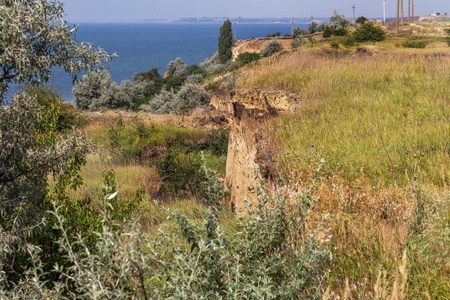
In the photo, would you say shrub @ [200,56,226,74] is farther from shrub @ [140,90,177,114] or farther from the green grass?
the green grass

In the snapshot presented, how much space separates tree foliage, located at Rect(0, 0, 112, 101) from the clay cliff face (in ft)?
13.6

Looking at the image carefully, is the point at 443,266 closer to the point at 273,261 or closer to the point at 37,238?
the point at 273,261

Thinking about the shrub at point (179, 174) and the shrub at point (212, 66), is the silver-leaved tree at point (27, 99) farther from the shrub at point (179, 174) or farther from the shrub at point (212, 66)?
the shrub at point (212, 66)

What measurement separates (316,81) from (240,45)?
52.8m

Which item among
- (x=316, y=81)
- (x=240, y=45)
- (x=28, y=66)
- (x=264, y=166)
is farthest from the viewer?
(x=240, y=45)

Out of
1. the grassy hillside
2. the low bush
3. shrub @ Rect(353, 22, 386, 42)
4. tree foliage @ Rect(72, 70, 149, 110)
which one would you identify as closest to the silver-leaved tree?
the low bush

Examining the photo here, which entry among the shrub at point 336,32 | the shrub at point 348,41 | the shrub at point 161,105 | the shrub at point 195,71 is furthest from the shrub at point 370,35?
the shrub at point 195,71

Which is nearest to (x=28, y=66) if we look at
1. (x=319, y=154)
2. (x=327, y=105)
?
(x=319, y=154)

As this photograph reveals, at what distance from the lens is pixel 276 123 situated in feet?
25.4

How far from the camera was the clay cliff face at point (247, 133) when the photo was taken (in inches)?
304

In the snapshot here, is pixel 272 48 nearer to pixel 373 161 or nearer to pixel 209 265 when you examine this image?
pixel 373 161

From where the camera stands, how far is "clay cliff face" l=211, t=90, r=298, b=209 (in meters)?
7.71

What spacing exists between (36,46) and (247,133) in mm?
5197

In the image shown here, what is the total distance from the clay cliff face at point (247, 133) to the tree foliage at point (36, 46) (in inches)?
163
